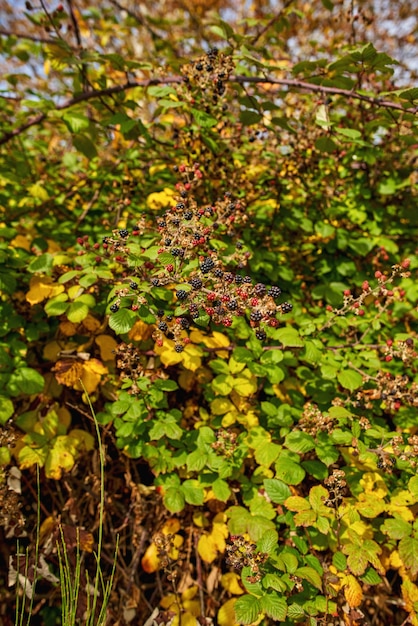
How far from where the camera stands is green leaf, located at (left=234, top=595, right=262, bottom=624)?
3.82 ft

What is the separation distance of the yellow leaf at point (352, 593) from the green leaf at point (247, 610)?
31 cm

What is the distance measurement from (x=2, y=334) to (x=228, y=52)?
1.53 metres

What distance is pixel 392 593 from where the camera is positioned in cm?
176

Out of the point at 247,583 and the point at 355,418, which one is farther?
the point at 355,418

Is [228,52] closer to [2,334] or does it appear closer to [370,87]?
[370,87]

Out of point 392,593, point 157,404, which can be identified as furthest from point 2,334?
point 392,593

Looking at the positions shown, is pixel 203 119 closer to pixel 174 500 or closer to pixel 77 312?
pixel 77 312

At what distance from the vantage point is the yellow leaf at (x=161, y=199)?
1.95m

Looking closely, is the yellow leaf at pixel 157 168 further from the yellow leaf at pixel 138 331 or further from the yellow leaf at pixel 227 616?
the yellow leaf at pixel 227 616

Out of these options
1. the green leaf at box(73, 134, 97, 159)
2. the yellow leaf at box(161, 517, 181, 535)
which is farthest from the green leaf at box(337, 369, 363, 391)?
the green leaf at box(73, 134, 97, 159)

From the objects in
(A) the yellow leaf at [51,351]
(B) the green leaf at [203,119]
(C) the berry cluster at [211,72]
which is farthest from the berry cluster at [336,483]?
(C) the berry cluster at [211,72]

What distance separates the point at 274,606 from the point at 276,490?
0.34m

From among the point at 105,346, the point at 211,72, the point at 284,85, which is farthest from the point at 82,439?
the point at 284,85

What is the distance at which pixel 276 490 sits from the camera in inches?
56.8
